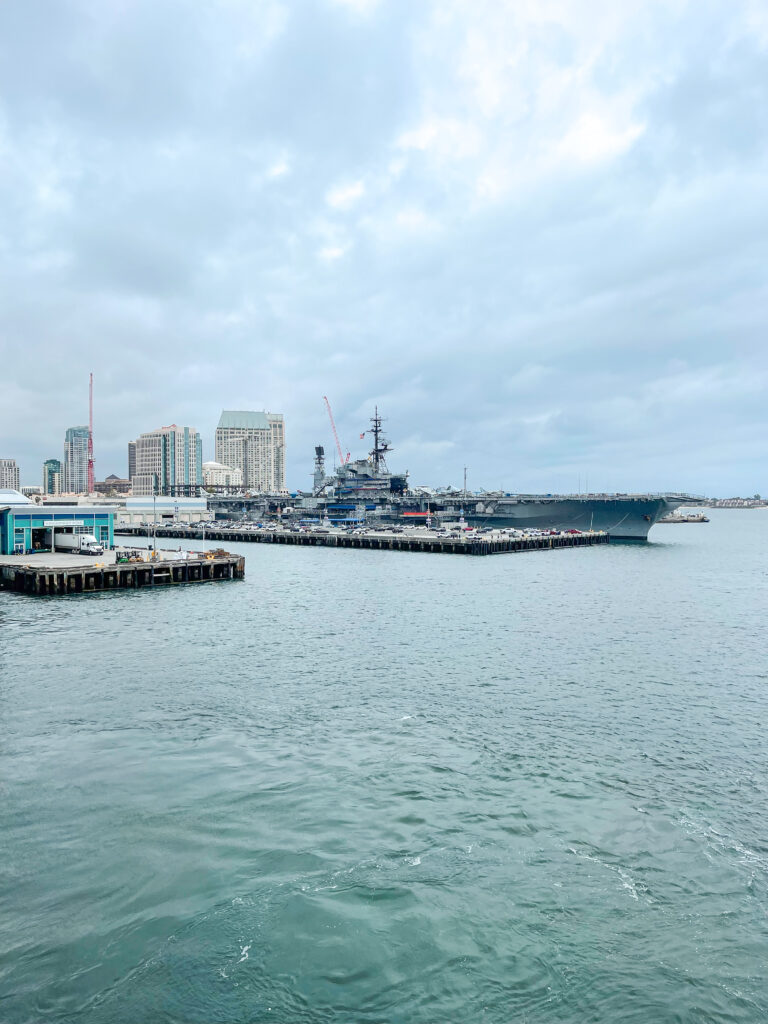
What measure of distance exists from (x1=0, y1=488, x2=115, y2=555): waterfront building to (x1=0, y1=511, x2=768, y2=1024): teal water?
2915 cm

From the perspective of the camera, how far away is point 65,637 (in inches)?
1147

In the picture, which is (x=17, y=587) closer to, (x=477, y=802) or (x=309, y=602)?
(x=309, y=602)

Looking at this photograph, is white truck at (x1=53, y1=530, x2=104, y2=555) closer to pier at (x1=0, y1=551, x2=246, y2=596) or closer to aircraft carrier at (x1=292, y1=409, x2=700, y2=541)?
pier at (x1=0, y1=551, x2=246, y2=596)

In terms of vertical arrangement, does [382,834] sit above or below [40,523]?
below

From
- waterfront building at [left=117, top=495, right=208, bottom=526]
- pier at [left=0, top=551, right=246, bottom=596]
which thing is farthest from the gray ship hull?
waterfront building at [left=117, top=495, right=208, bottom=526]

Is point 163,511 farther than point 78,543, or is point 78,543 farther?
point 163,511

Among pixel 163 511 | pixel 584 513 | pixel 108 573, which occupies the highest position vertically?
pixel 163 511

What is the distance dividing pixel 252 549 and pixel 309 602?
146 feet

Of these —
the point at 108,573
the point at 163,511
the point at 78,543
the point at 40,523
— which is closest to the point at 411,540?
the point at 78,543

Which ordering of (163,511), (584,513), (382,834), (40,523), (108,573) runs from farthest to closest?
(163,511)
(584,513)
(40,523)
(108,573)
(382,834)

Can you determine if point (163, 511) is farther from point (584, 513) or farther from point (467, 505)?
point (584, 513)

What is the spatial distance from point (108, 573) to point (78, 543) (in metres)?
12.2

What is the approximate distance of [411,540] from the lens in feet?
257

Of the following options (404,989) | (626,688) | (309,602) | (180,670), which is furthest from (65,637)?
(404,989)
